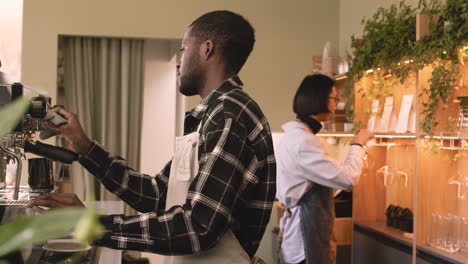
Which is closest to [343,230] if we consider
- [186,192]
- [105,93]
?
[105,93]

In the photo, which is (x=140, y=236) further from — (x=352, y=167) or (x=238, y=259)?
(x=352, y=167)

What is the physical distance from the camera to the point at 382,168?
3658 millimetres

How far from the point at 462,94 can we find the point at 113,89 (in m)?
2.81

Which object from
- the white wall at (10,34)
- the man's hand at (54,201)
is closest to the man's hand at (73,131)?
the man's hand at (54,201)

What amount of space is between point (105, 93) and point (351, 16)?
207cm

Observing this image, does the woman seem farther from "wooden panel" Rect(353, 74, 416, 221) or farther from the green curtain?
the green curtain

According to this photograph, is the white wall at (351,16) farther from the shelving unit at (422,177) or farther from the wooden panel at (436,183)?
the wooden panel at (436,183)

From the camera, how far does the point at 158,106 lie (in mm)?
6535

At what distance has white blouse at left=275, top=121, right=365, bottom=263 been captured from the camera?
2.93 meters

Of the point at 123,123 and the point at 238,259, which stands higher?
the point at 123,123

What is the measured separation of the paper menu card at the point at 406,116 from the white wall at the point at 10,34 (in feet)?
10.3

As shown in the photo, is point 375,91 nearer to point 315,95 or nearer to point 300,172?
point 315,95

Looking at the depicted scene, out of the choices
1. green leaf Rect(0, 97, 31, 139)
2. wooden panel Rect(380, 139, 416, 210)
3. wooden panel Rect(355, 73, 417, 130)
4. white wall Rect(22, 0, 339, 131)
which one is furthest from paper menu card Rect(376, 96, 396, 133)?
green leaf Rect(0, 97, 31, 139)

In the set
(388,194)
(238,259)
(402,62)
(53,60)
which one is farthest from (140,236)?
(53,60)
